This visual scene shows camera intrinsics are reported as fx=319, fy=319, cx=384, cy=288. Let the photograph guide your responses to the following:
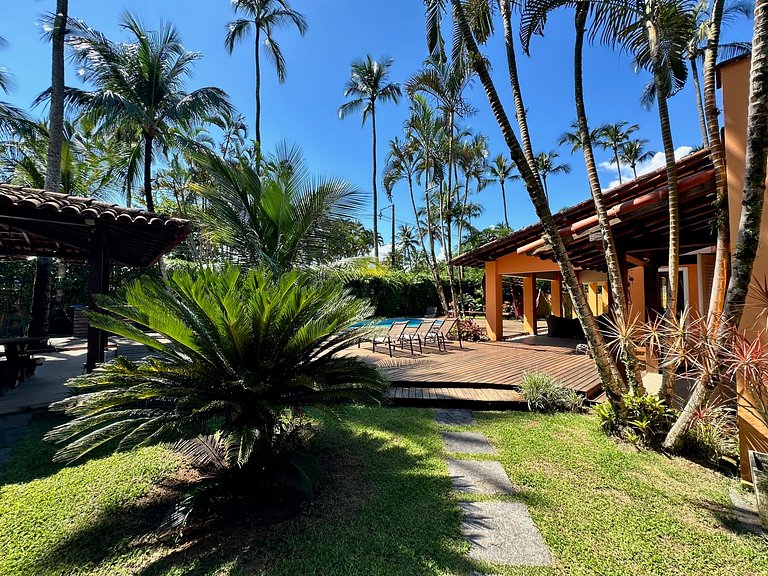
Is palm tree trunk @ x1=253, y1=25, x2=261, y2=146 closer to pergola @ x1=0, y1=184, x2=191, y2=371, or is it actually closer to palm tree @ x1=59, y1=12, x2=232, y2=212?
palm tree @ x1=59, y1=12, x2=232, y2=212

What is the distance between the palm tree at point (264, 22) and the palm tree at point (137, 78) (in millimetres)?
6517

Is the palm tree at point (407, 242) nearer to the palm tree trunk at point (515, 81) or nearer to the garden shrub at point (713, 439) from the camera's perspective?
the palm tree trunk at point (515, 81)

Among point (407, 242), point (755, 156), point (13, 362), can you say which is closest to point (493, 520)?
point (755, 156)

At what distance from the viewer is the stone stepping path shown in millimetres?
2322

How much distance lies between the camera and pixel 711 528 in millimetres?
2594

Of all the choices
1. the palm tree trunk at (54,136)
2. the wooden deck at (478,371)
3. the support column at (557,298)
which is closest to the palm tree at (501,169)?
the support column at (557,298)

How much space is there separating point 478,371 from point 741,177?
16.6ft

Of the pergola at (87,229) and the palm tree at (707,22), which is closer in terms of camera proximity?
the palm tree at (707,22)

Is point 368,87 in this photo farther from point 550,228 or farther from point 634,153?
point 634,153

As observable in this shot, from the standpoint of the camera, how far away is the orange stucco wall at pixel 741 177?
310cm

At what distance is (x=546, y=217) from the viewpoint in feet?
13.7

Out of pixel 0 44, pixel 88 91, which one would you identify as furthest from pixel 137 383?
pixel 0 44

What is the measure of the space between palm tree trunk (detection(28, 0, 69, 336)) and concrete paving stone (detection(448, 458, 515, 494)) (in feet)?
34.1

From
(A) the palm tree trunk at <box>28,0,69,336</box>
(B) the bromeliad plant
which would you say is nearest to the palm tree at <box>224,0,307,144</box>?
(A) the palm tree trunk at <box>28,0,69,336</box>
